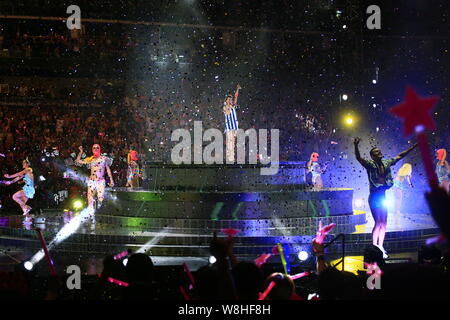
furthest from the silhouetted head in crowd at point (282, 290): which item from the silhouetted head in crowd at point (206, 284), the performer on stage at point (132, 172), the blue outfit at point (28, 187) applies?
the performer on stage at point (132, 172)

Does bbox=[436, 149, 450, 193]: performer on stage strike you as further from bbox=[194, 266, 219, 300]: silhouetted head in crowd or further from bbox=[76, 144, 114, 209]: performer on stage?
bbox=[194, 266, 219, 300]: silhouetted head in crowd

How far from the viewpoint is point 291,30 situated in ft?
88.5

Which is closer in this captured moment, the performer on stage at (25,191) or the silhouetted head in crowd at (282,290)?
the silhouetted head in crowd at (282,290)

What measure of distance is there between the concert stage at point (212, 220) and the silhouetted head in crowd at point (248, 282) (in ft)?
20.3

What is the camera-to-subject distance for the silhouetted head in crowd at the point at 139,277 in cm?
377

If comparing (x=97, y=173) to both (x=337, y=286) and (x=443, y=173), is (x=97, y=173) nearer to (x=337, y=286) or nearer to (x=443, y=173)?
(x=443, y=173)

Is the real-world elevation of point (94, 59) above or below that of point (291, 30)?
below

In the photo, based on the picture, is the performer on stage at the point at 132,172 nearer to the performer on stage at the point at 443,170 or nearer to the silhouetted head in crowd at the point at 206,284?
the performer on stage at the point at 443,170

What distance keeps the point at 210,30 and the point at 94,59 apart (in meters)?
5.80

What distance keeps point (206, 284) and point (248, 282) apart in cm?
32

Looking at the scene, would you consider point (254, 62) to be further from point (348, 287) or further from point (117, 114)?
point (348, 287)
